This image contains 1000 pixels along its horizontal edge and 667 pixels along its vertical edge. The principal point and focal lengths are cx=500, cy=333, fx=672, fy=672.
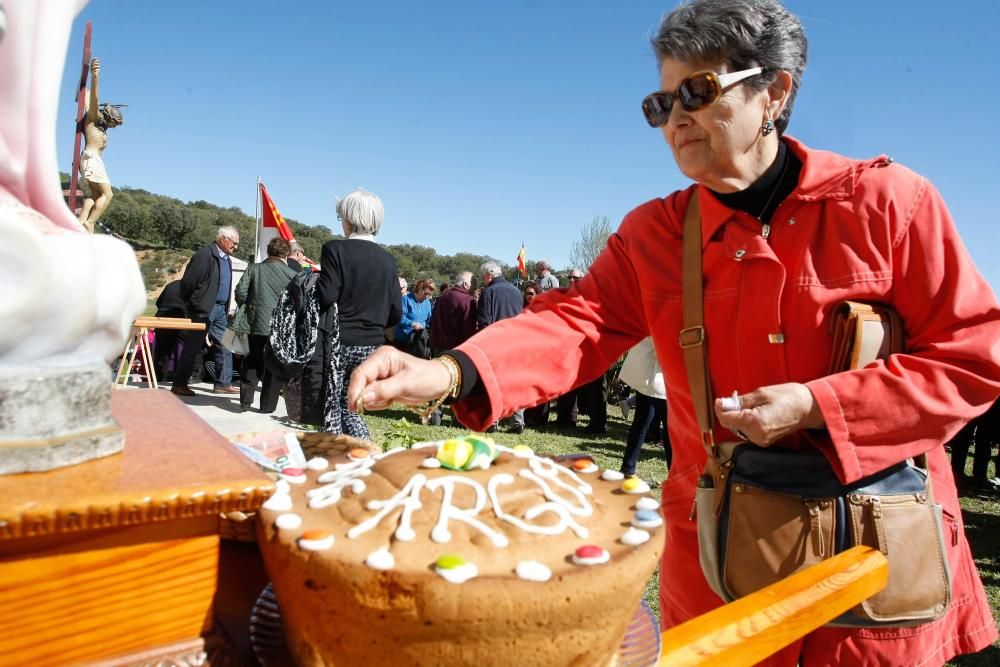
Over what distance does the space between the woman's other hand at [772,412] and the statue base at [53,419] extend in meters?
1.02

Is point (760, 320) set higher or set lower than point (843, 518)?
higher

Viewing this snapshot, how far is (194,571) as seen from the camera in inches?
31.9

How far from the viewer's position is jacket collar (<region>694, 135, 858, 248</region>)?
5.00ft

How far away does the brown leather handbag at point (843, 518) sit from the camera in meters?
1.42

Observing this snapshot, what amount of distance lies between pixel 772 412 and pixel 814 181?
60 cm

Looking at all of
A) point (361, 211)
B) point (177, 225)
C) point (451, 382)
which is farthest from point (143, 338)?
point (177, 225)

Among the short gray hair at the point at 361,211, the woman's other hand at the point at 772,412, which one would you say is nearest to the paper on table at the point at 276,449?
the woman's other hand at the point at 772,412

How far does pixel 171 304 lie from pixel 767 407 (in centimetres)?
830

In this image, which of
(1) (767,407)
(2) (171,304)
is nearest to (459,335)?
(2) (171,304)

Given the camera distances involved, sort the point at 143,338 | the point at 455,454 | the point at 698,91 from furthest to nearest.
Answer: the point at 143,338 → the point at 698,91 → the point at 455,454

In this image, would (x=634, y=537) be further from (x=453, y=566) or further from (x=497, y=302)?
(x=497, y=302)

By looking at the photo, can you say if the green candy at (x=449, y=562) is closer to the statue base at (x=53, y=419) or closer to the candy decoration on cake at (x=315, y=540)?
the candy decoration on cake at (x=315, y=540)

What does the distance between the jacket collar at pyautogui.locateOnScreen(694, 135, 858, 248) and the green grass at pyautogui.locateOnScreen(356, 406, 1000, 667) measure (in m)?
2.75

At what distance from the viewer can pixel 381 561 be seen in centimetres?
72
